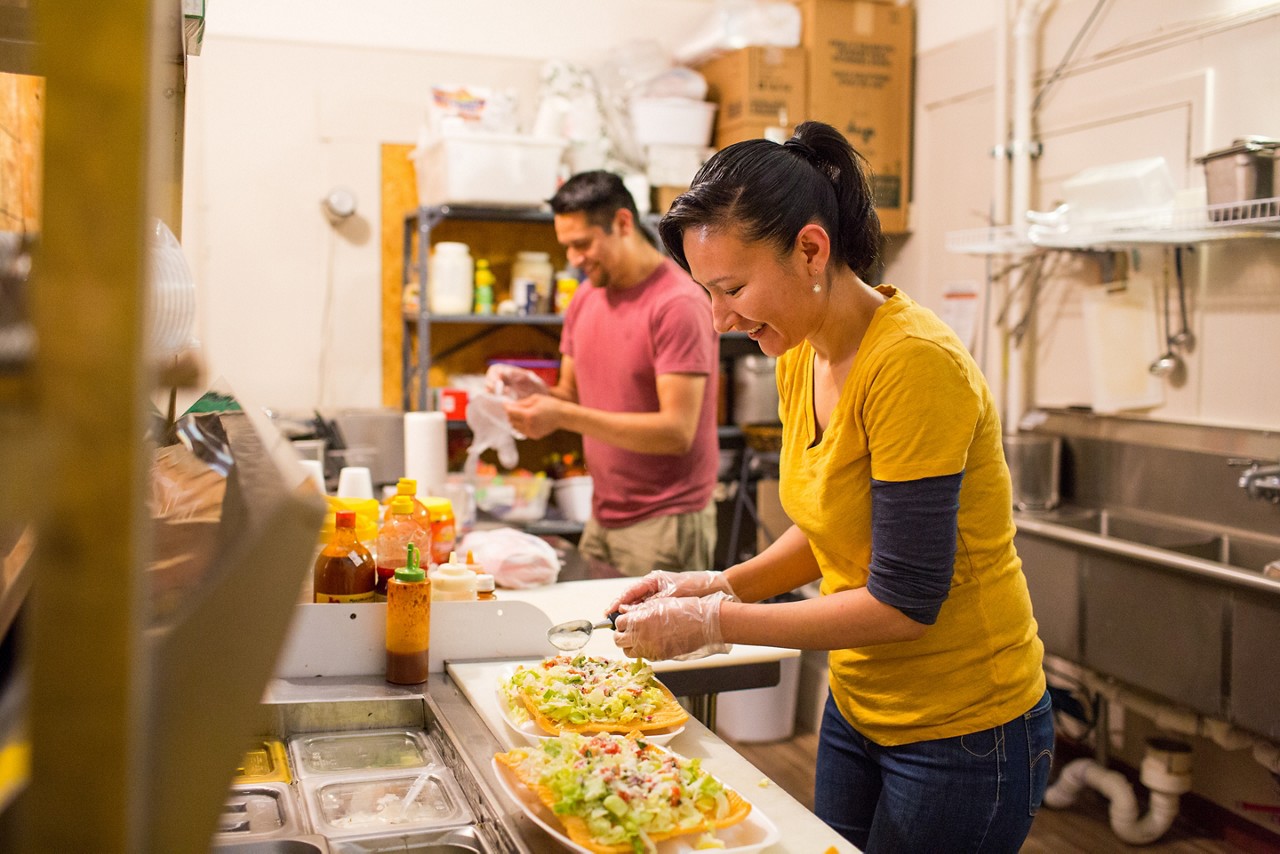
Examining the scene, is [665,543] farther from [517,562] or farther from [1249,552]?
[1249,552]

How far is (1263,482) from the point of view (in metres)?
3.12

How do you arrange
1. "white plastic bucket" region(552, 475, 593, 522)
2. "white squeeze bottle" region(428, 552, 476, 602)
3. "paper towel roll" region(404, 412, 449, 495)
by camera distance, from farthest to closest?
"white plastic bucket" region(552, 475, 593, 522), "paper towel roll" region(404, 412, 449, 495), "white squeeze bottle" region(428, 552, 476, 602)

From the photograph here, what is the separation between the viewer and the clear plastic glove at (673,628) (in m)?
1.63

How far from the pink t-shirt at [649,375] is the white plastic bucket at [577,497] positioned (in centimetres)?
103

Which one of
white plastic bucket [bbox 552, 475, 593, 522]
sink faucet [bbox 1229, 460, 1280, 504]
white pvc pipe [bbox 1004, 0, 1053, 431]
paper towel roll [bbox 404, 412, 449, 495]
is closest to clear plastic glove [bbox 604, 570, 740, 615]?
paper towel roll [bbox 404, 412, 449, 495]

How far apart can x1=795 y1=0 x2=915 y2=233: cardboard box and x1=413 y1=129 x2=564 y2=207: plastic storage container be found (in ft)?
4.16

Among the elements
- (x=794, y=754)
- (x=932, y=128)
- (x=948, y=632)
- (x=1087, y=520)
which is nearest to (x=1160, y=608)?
(x=1087, y=520)

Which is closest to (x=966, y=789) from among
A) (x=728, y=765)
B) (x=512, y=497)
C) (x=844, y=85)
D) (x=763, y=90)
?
(x=728, y=765)

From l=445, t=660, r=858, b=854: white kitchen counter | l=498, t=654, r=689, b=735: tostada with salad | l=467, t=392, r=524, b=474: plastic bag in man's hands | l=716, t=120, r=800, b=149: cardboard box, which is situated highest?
l=716, t=120, r=800, b=149: cardboard box

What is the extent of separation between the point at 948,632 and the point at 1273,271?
2.41 meters

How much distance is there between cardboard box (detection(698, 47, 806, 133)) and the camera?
475 cm

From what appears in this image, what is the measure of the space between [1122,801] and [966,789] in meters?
2.21

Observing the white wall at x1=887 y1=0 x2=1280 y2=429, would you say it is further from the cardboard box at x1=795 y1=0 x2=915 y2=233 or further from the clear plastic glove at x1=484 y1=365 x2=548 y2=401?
the clear plastic glove at x1=484 y1=365 x2=548 y2=401

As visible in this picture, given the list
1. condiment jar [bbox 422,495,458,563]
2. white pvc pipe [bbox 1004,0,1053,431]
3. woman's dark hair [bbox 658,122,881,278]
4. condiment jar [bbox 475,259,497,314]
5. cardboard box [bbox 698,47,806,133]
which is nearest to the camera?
Result: woman's dark hair [bbox 658,122,881,278]
